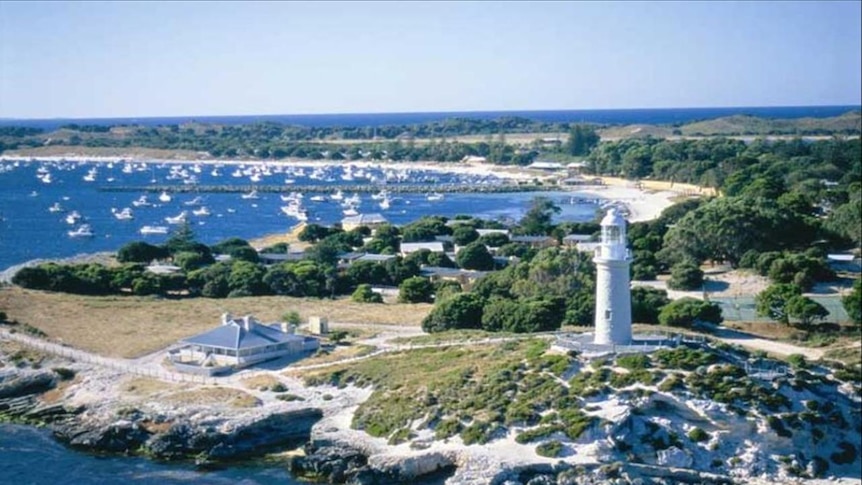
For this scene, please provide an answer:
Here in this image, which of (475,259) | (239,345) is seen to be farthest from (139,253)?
(239,345)

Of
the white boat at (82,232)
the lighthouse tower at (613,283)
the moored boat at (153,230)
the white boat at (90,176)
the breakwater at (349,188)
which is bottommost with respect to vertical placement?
the breakwater at (349,188)

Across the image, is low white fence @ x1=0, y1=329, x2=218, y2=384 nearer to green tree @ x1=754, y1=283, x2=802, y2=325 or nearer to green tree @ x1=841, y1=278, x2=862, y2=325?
green tree @ x1=754, y1=283, x2=802, y2=325

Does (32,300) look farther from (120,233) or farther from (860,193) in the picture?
(860,193)

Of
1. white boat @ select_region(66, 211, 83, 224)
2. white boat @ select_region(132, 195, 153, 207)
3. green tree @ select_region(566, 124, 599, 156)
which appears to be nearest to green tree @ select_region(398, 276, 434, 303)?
white boat @ select_region(66, 211, 83, 224)

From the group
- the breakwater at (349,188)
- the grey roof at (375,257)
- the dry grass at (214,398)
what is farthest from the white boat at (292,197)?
the dry grass at (214,398)

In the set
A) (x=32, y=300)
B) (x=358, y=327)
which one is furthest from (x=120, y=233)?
(x=358, y=327)

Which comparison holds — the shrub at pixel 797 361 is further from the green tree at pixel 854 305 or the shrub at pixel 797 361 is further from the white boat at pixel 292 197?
the white boat at pixel 292 197
